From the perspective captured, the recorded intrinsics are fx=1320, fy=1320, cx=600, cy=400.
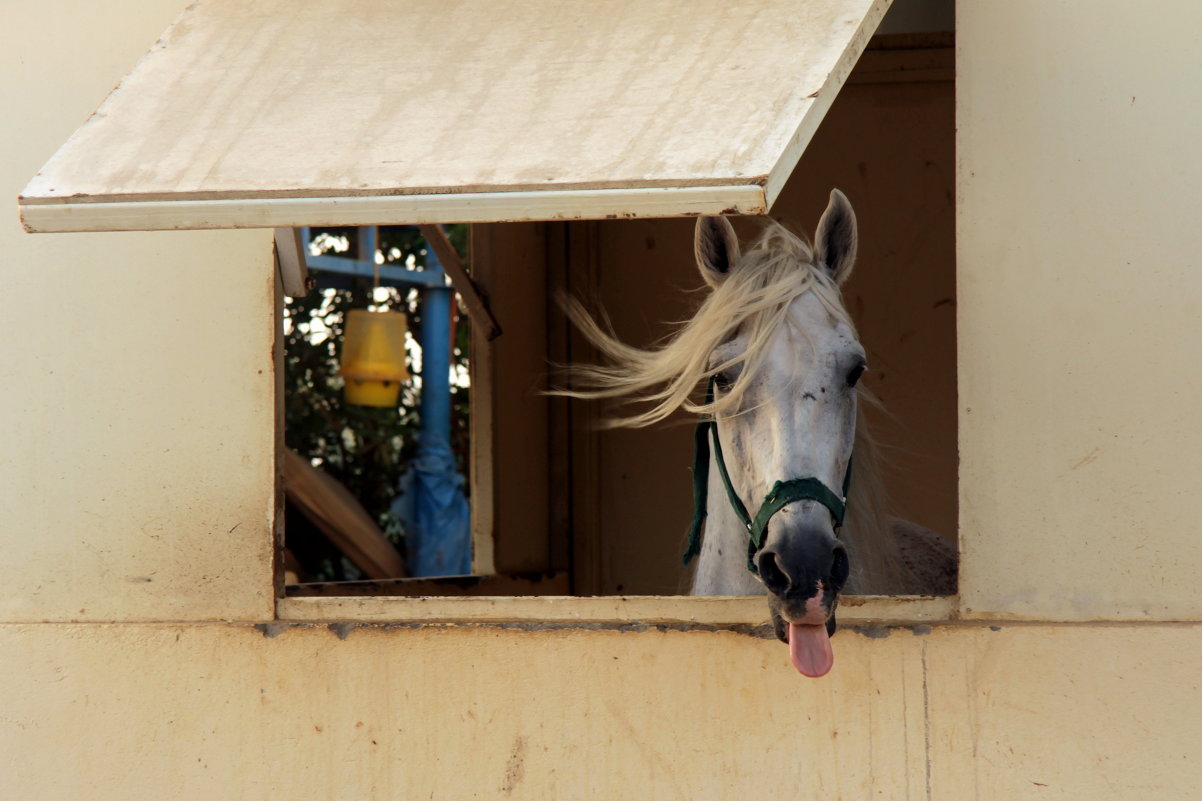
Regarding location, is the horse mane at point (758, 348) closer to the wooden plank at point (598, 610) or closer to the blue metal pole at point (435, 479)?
the wooden plank at point (598, 610)

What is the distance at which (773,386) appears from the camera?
2.59 meters

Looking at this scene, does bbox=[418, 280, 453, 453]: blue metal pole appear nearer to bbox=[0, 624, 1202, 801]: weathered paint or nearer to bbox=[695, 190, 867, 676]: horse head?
bbox=[0, 624, 1202, 801]: weathered paint

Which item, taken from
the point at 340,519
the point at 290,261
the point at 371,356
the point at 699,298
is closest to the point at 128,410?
the point at 290,261

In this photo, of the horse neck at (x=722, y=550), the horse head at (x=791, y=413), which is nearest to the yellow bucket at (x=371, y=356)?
the horse neck at (x=722, y=550)

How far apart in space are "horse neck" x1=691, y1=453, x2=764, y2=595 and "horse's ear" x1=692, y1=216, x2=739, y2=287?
1.39ft

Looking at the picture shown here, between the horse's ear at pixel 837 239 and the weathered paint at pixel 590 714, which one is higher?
the horse's ear at pixel 837 239

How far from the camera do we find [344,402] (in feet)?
26.1

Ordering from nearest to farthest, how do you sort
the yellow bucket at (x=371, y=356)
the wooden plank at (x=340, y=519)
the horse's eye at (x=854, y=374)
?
the horse's eye at (x=854, y=374), the wooden plank at (x=340, y=519), the yellow bucket at (x=371, y=356)

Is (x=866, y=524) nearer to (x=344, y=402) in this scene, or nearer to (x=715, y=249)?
(x=715, y=249)

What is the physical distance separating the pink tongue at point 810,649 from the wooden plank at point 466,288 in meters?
2.13

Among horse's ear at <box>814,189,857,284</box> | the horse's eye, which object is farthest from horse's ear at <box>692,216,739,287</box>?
the horse's eye

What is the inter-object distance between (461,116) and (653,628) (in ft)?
3.85

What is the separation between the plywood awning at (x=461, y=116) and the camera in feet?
7.30

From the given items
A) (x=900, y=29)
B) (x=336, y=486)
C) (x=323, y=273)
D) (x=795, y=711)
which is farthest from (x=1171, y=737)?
(x=323, y=273)
